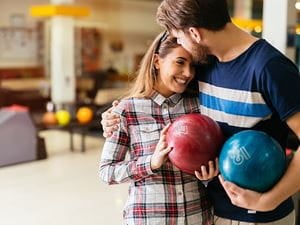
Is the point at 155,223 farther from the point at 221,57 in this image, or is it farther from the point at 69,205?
the point at 69,205

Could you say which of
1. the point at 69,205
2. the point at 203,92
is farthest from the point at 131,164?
the point at 69,205

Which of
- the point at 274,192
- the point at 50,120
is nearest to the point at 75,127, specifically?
the point at 50,120

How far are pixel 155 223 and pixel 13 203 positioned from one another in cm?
279

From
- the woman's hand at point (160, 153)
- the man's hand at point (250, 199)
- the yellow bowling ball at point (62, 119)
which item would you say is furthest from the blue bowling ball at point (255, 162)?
the yellow bowling ball at point (62, 119)

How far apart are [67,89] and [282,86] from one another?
264 inches

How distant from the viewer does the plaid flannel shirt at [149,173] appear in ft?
5.92

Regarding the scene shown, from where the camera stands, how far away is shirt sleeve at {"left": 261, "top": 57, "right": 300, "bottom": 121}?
58.2 inches

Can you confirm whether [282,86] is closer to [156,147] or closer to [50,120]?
[156,147]

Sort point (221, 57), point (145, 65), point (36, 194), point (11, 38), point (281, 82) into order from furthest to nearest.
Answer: point (11, 38) < point (36, 194) < point (145, 65) < point (221, 57) < point (281, 82)

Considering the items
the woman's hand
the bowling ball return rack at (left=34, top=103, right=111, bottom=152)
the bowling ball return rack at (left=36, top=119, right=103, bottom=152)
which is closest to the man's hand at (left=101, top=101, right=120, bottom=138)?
the woman's hand

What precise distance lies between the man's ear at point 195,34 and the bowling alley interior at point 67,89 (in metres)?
0.61

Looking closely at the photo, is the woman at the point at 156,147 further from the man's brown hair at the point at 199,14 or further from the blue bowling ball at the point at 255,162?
the blue bowling ball at the point at 255,162

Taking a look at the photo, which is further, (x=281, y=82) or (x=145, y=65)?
(x=145, y=65)

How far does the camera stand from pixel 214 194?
1818 mm
